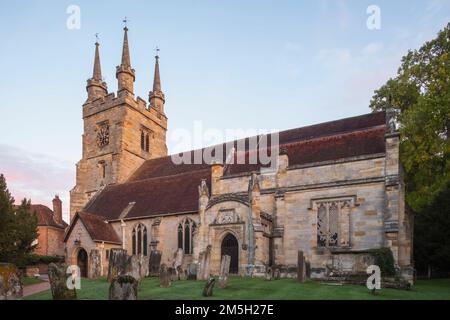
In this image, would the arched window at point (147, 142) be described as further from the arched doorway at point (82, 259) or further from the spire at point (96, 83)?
the arched doorway at point (82, 259)

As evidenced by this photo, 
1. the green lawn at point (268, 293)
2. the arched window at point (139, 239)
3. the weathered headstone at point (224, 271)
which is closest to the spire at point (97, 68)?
the arched window at point (139, 239)

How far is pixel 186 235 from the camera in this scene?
1136 inches

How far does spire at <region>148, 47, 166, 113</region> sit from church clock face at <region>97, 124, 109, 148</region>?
676 cm

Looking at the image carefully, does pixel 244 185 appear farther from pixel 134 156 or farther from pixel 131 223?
pixel 134 156

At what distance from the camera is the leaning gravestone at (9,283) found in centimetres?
1402

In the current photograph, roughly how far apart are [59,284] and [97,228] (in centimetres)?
1695

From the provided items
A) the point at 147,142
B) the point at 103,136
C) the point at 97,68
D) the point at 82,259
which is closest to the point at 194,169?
the point at 147,142

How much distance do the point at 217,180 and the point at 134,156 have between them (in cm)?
1673

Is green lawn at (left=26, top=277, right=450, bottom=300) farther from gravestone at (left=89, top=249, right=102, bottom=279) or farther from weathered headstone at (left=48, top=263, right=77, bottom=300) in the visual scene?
gravestone at (left=89, top=249, right=102, bottom=279)

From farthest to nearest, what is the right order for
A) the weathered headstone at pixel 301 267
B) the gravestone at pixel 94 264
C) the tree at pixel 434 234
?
the tree at pixel 434 234 < the gravestone at pixel 94 264 < the weathered headstone at pixel 301 267

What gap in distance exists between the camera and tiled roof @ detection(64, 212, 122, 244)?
29.2 metres

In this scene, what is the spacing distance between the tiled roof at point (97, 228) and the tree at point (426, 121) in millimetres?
20510

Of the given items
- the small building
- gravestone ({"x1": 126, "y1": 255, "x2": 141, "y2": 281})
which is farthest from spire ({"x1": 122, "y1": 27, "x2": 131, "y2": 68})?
gravestone ({"x1": 126, "y1": 255, "x2": 141, "y2": 281})

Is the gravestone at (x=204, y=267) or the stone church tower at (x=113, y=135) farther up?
the stone church tower at (x=113, y=135)
